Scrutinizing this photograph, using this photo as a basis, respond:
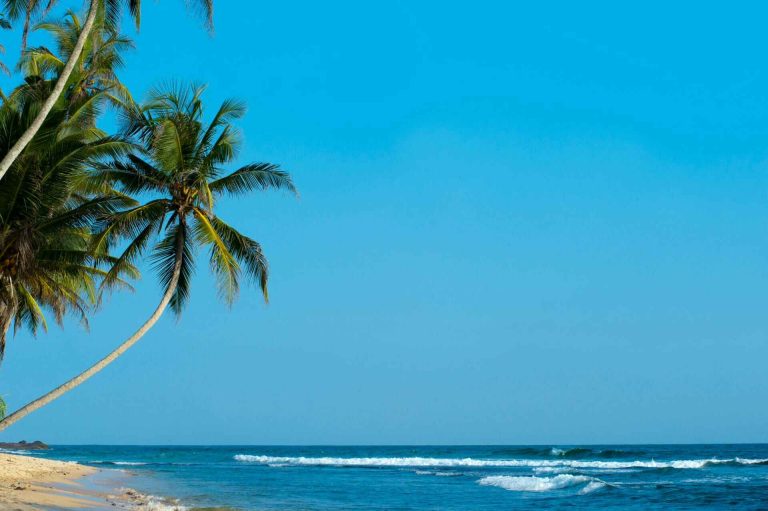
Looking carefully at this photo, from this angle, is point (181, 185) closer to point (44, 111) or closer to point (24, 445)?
point (44, 111)

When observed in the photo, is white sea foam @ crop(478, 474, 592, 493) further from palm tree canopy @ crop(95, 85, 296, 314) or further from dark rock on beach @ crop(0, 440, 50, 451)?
dark rock on beach @ crop(0, 440, 50, 451)

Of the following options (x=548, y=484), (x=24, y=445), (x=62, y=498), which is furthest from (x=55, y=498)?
(x=24, y=445)

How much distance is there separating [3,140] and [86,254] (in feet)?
8.55

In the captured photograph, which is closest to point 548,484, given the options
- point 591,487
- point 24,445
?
point 591,487

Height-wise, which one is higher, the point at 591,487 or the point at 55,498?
the point at 55,498

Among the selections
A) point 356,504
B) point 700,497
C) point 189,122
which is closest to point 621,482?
point 700,497

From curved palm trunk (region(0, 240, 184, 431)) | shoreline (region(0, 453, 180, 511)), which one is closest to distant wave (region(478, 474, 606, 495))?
shoreline (region(0, 453, 180, 511))

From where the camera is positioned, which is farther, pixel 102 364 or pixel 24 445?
pixel 24 445

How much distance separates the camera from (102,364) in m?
12.0

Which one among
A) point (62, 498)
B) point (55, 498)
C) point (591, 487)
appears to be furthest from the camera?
point (591, 487)

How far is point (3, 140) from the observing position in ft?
40.3

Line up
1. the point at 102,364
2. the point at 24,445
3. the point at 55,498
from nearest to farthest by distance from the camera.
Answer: the point at 102,364, the point at 55,498, the point at 24,445

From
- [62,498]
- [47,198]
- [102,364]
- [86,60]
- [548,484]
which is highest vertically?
[86,60]

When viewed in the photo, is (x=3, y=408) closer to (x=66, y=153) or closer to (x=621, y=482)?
(x=66, y=153)
